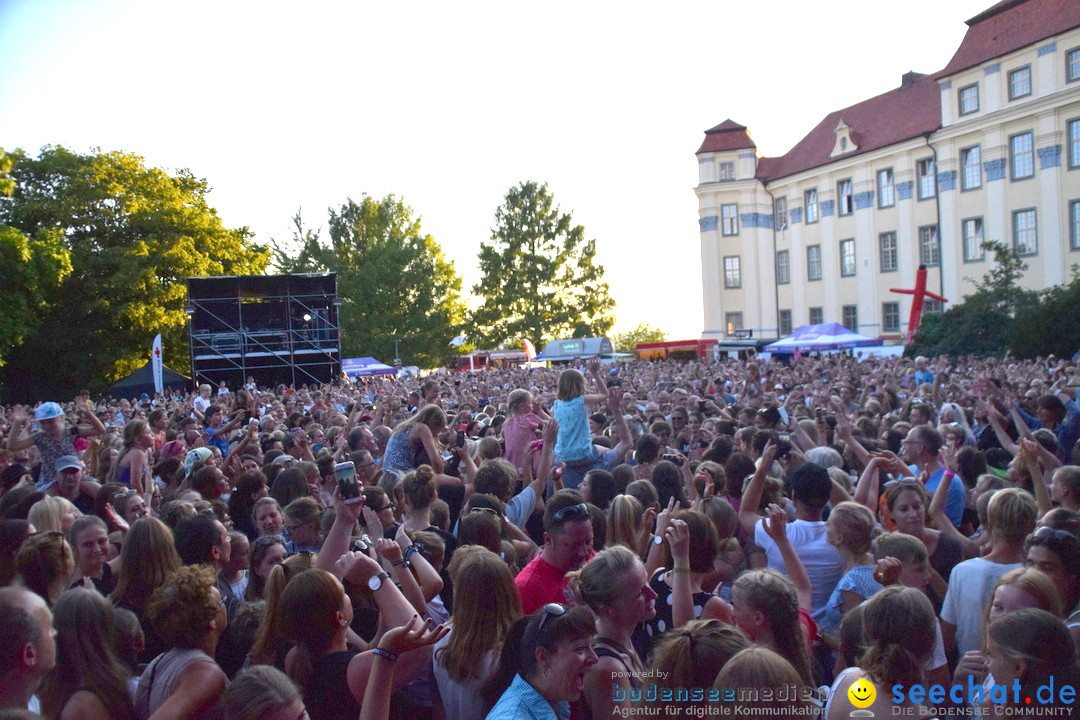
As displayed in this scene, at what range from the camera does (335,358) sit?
26047mm

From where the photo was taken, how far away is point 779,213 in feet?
183

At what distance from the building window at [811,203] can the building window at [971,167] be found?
32.8ft

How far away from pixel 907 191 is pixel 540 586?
4817 centimetres

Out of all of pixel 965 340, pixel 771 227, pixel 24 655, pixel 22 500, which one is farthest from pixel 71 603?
pixel 771 227

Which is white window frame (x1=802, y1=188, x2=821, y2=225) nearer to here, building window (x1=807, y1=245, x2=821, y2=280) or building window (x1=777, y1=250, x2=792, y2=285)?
building window (x1=807, y1=245, x2=821, y2=280)

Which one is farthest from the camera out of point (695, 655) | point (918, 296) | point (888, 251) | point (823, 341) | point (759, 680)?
point (888, 251)

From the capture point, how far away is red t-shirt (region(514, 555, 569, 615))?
12.4ft

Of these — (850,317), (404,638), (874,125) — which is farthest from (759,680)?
(874,125)

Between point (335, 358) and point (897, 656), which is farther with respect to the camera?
point (335, 358)

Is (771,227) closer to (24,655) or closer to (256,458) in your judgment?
(256,458)

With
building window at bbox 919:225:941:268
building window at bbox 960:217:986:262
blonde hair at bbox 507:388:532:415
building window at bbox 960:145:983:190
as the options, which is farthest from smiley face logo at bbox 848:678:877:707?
building window at bbox 919:225:941:268

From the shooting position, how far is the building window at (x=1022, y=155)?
132ft

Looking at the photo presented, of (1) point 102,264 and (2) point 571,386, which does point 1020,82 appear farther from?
(1) point 102,264

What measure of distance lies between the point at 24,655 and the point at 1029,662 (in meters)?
3.07
